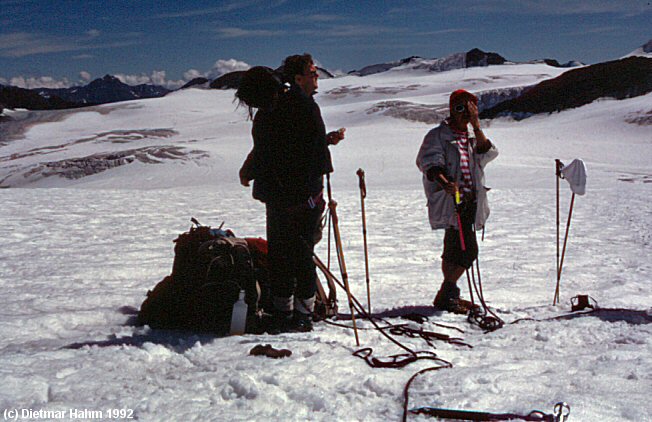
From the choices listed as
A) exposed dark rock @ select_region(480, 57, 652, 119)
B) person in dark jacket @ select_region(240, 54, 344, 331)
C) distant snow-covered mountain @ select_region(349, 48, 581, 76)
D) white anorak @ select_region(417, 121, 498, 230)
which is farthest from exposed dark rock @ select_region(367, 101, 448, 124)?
distant snow-covered mountain @ select_region(349, 48, 581, 76)

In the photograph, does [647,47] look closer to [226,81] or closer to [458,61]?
[458,61]

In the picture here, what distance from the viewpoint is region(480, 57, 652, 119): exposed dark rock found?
3472 centimetres

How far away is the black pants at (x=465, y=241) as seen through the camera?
12.4 feet

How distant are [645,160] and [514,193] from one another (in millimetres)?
10003

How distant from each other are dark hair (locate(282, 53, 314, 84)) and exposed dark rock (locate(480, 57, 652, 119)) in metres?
33.6

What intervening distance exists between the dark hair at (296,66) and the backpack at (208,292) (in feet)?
3.68

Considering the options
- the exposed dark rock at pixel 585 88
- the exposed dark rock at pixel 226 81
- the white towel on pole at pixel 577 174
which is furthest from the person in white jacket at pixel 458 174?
the exposed dark rock at pixel 226 81

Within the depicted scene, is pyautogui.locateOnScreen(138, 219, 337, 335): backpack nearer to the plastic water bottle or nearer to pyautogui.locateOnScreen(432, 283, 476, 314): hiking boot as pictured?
the plastic water bottle

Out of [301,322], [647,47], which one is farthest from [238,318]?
→ [647,47]

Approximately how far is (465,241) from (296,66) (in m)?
1.78

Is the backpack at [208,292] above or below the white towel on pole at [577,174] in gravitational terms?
below

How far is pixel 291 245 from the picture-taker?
3.20 metres

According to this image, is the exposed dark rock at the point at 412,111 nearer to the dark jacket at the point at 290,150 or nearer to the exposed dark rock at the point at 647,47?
the dark jacket at the point at 290,150

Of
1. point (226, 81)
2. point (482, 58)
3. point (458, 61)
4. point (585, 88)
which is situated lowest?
point (585, 88)
